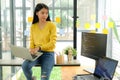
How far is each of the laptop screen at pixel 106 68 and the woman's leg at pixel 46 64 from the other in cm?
60

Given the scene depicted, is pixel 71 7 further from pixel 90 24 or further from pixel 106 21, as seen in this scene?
pixel 106 21

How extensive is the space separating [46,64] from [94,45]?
31.0 inches

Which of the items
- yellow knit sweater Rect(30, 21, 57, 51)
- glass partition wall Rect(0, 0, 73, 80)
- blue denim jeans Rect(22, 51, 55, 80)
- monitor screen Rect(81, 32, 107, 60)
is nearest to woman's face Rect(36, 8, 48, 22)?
yellow knit sweater Rect(30, 21, 57, 51)

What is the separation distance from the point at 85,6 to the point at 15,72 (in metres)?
1.76

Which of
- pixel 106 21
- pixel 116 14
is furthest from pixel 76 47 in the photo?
pixel 116 14

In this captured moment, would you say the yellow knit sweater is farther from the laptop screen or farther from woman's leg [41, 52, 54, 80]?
the laptop screen

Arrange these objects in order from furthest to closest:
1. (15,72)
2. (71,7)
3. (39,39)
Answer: (15,72) < (71,7) < (39,39)

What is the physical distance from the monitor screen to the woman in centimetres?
59

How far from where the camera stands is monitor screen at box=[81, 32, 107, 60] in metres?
3.05

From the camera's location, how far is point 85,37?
3342 millimetres

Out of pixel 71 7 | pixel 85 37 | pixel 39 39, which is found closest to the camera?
pixel 39 39

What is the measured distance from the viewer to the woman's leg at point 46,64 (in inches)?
111

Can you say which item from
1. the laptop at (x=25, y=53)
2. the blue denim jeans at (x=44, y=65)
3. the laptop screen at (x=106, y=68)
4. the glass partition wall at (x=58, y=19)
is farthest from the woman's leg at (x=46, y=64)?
the glass partition wall at (x=58, y=19)

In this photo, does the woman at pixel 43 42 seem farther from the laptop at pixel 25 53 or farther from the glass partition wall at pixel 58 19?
the glass partition wall at pixel 58 19
